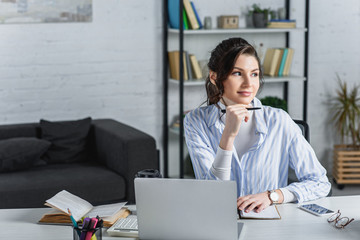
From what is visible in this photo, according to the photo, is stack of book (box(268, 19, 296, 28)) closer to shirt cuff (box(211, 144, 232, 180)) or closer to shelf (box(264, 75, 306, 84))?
shelf (box(264, 75, 306, 84))

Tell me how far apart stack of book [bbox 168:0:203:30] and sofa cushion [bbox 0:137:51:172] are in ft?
4.53

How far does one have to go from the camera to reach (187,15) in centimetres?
455

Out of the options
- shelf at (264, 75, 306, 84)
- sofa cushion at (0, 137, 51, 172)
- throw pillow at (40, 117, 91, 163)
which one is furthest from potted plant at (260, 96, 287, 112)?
sofa cushion at (0, 137, 51, 172)

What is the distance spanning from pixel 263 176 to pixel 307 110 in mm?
3035

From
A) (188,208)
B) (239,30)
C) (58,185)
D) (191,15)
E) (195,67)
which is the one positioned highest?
(191,15)

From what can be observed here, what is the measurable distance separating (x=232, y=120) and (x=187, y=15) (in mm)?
2617

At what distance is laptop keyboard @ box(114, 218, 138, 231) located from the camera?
6.27 feet

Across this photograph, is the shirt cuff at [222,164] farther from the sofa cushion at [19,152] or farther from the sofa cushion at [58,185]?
the sofa cushion at [19,152]

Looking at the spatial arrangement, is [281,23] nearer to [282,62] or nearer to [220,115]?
[282,62]

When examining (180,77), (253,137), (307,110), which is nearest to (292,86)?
(307,110)

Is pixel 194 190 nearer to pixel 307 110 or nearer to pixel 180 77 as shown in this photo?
pixel 180 77

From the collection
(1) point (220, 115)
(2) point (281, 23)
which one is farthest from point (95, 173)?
(2) point (281, 23)

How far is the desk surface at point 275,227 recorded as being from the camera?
1853 mm

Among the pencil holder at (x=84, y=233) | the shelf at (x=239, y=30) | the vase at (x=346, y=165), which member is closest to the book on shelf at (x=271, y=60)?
the shelf at (x=239, y=30)
